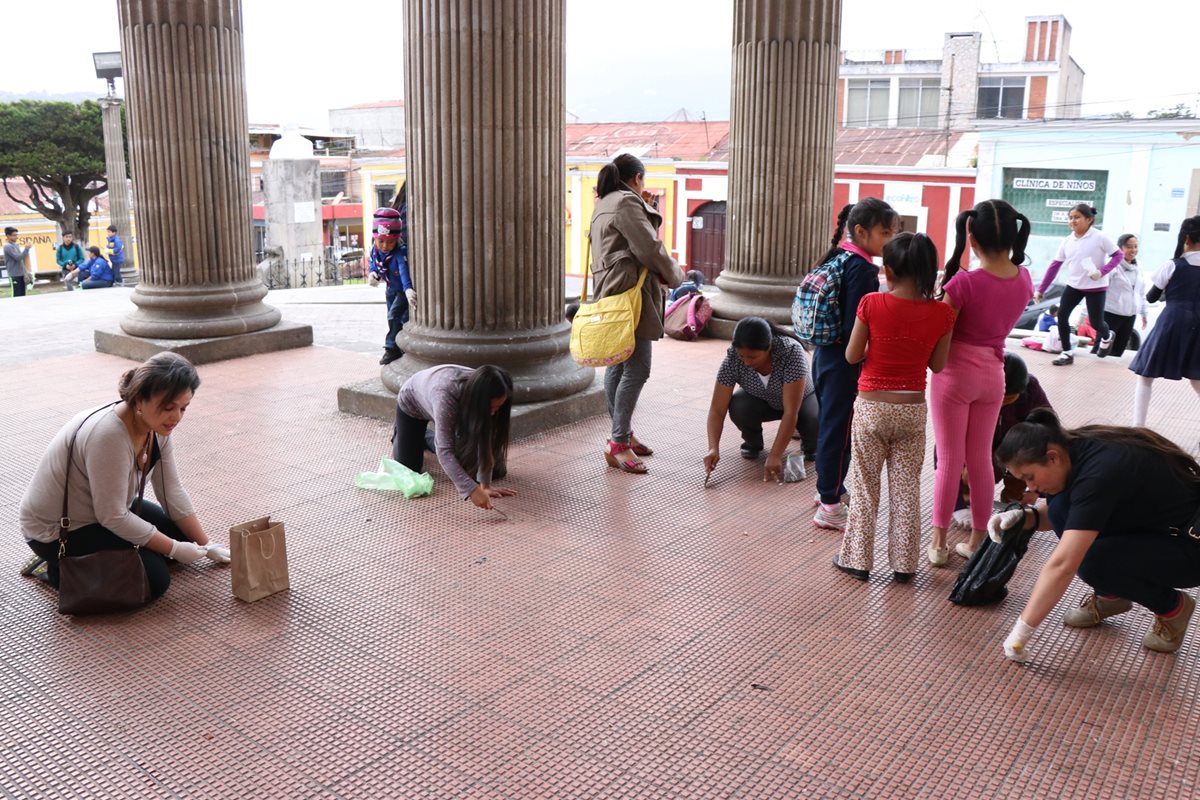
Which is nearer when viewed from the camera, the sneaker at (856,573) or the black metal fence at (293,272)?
the sneaker at (856,573)

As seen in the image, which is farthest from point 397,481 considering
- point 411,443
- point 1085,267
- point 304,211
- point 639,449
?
point 304,211

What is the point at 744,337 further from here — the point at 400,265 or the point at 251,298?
the point at 251,298

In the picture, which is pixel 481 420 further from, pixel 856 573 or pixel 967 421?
pixel 967 421

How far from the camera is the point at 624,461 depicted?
6.32m

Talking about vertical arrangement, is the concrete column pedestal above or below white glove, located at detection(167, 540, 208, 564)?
above

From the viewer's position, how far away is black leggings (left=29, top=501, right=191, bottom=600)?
4242 mm

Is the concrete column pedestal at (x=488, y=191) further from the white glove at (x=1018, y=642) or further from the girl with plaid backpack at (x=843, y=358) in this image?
the white glove at (x=1018, y=642)

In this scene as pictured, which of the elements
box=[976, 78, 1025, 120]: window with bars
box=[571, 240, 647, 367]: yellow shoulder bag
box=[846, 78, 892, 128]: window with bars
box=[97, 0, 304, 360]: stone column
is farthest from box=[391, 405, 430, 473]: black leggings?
box=[846, 78, 892, 128]: window with bars

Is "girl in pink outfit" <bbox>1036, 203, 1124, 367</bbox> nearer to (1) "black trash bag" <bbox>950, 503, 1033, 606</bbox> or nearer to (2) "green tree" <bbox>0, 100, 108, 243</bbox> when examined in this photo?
(1) "black trash bag" <bbox>950, 503, 1033, 606</bbox>

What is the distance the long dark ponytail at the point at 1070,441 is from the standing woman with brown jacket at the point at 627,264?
8.97ft

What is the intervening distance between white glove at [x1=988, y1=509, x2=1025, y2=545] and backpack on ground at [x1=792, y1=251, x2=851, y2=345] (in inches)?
46.0

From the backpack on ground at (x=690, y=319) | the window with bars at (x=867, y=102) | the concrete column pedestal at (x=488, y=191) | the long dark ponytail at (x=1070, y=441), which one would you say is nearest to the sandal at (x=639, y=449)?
the concrete column pedestal at (x=488, y=191)

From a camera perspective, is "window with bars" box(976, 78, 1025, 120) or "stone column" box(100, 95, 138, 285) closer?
"stone column" box(100, 95, 138, 285)

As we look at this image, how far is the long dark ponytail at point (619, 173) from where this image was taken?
621 centimetres
